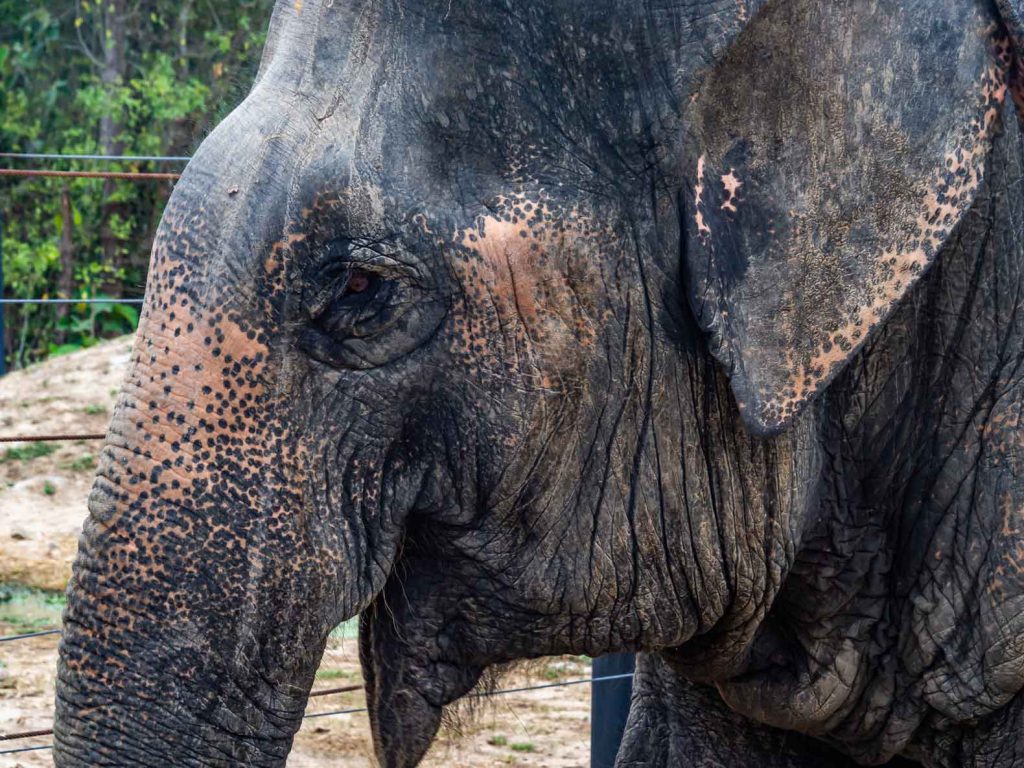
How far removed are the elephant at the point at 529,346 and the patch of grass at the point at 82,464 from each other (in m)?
4.78

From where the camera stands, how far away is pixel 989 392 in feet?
6.66

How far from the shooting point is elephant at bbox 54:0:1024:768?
169 cm

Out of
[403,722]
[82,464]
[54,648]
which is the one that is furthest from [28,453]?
[403,722]

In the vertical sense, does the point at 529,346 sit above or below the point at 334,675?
above

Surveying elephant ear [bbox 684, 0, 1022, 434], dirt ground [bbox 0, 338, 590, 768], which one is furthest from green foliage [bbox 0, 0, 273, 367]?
elephant ear [bbox 684, 0, 1022, 434]

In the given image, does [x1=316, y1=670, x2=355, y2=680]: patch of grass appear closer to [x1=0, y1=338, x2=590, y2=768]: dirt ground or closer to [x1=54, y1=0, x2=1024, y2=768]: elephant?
[x1=0, y1=338, x2=590, y2=768]: dirt ground

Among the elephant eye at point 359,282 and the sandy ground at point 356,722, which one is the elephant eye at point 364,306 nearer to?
the elephant eye at point 359,282

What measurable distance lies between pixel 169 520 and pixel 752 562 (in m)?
0.77

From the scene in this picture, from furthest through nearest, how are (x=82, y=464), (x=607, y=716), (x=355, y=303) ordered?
(x=82, y=464), (x=607, y=716), (x=355, y=303)

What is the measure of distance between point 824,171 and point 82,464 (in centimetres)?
525

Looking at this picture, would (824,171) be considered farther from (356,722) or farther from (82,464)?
(82,464)

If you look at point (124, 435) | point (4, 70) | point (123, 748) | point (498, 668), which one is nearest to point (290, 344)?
point (124, 435)

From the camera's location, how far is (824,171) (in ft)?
5.96

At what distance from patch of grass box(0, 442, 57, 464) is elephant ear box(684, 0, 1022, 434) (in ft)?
17.4
